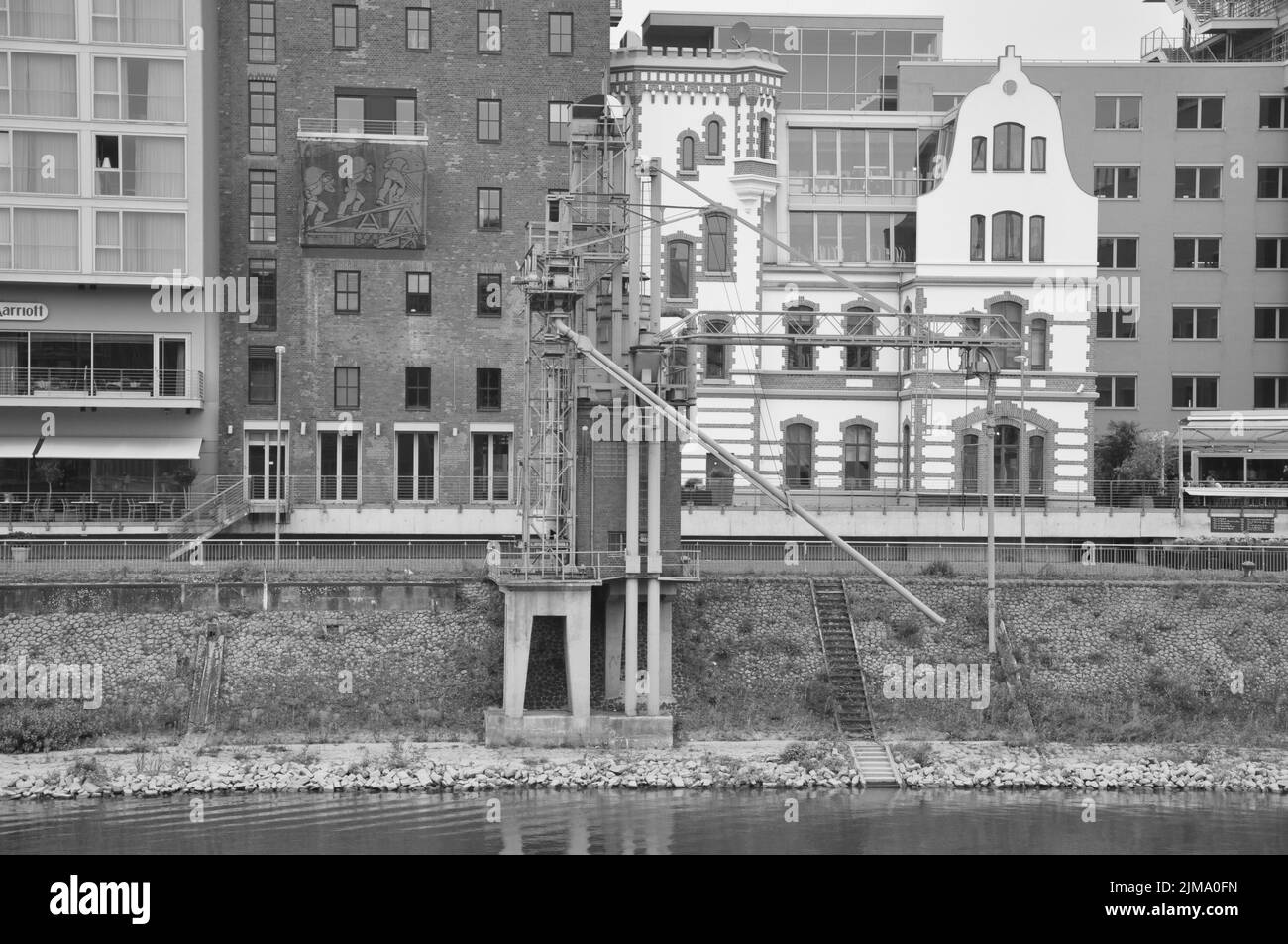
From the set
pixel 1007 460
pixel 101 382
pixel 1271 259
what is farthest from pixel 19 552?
pixel 1271 259

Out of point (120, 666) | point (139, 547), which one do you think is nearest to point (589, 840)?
point (120, 666)

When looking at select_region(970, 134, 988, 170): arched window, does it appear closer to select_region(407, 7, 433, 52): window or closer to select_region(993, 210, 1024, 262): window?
select_region(993, 210, 1024, 262): window

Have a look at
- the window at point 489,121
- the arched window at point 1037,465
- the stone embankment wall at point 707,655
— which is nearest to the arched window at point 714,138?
the window at point 489,121

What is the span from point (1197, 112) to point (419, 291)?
37483 millimetres

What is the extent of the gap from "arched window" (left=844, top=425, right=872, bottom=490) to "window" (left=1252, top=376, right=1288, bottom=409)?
73.4 feet

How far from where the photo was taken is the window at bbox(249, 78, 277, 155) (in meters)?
72.6

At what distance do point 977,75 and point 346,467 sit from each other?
1385 inches

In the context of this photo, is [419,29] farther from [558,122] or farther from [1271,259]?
[1271,259]

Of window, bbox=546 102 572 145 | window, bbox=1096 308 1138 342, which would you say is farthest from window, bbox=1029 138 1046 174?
window, bbox=546 102 572 145

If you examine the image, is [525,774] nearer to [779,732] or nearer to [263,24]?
[779,732]

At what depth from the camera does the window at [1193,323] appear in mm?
86812

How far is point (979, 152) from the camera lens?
74.1 m
